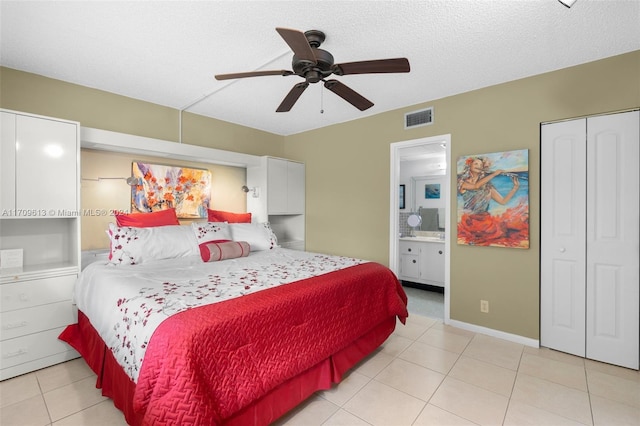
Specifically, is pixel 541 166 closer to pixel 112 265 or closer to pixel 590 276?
pixel 590 276

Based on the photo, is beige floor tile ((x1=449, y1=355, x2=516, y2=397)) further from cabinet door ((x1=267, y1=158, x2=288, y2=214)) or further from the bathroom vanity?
cabinet door ((x1=267, y1=158, x2=288, y2=214))

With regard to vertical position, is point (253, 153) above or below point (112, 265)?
above

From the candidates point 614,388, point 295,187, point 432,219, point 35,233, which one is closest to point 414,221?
point 432,219

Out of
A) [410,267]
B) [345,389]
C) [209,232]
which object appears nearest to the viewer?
[345,389]

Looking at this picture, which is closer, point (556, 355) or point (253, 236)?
point (556, 355)

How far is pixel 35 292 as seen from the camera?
7.68 feet

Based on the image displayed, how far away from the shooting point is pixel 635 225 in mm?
2354

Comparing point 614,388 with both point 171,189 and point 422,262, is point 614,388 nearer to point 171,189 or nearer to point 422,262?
point 422,262

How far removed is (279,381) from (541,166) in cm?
292

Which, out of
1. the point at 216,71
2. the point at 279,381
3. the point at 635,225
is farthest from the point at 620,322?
the point at 216,71

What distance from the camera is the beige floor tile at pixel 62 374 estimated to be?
2.16 m

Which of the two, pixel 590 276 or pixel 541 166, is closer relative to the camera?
pixel 590 276

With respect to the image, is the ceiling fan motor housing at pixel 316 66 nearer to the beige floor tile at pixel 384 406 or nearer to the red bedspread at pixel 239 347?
the red bedspread at pixel 239 347

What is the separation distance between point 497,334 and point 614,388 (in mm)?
918
